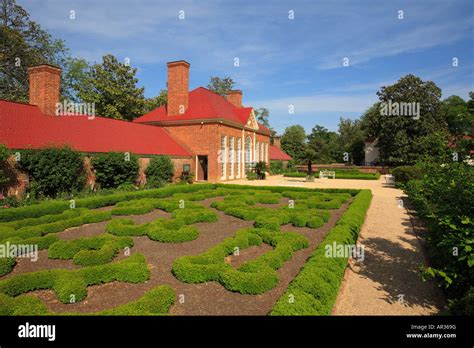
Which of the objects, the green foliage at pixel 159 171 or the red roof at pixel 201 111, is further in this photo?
the red roof at pixel 201 111

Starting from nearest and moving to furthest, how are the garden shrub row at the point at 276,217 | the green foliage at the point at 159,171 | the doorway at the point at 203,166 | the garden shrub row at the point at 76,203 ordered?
1. the garden shrub row at the point at 276,217
2. the garden shrub row at the point at 76,203
3. the green foliage at the point at 159,171
4. the doorway at the point at 203,166

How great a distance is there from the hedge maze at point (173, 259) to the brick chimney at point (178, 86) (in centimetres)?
1718

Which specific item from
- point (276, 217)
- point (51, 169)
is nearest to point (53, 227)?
point (51, 169)

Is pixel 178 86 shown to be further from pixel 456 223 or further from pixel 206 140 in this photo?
pixel 456 223

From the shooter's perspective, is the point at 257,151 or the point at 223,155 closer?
the point at 223,155

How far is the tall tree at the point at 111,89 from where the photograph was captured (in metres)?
34.7

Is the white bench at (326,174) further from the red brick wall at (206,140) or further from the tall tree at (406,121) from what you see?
the red brick wall at (206,140)

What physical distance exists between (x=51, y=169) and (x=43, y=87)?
276 inches

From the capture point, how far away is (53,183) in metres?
14.4

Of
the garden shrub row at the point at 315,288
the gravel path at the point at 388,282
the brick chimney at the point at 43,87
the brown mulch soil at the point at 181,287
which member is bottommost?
the gravel path at the point at 388,282

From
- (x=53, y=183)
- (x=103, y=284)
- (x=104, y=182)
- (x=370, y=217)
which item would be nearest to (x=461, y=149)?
(x=103, y=284)

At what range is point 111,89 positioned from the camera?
113 ft

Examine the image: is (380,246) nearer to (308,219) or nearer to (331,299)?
(308,219)

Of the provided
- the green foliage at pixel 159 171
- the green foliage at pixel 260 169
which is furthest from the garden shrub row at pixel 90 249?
the green foliage at pixel 260 169
